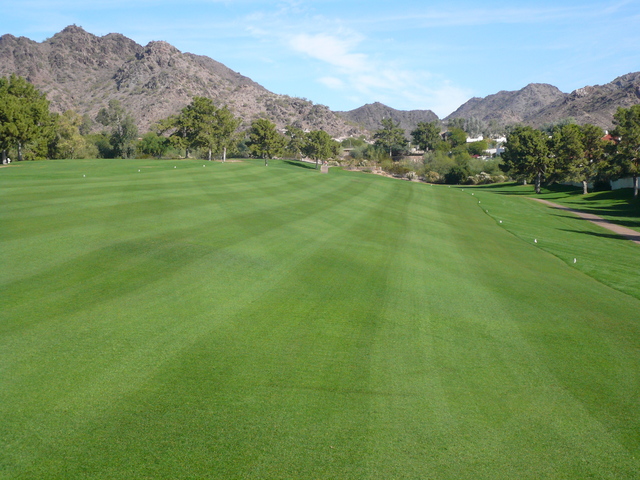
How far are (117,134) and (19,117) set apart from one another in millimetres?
36865

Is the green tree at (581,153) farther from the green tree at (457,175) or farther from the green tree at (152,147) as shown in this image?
the green tree at (152,147)

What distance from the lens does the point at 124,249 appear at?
1235 centimetres

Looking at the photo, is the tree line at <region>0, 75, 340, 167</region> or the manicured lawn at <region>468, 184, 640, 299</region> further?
A: the tree line at <region>0, 75, 340, 167</region>

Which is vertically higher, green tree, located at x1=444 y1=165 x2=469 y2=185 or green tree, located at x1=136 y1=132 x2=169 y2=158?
green tree, located at x1=136 y1=132 x2=169 y2=158

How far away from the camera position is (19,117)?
151 feet

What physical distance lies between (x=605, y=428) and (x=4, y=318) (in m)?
9.28

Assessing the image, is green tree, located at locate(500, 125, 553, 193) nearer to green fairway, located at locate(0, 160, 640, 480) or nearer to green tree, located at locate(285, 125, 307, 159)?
green fairway, located at locate(0, 160, 640, 480)

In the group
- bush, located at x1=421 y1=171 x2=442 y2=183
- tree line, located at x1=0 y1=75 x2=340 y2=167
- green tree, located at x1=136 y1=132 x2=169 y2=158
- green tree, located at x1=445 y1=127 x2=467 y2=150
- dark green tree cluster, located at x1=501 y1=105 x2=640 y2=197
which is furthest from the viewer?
green tree, located at x1=445 y1=127 x2=467 y2=150

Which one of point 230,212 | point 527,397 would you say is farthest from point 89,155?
point 527,397

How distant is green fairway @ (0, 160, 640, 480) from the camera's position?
505cm

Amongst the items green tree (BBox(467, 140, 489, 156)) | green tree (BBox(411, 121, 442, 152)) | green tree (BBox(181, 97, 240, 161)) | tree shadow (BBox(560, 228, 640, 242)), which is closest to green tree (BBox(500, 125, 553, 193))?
Result: tree shadow (BBox(560, 228, 640, 242))

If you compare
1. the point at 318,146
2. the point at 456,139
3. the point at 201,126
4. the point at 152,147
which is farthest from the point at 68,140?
the point at 456,139

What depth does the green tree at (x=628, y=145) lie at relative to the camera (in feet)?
163

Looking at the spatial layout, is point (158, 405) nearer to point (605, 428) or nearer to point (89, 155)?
point (605, 428)
